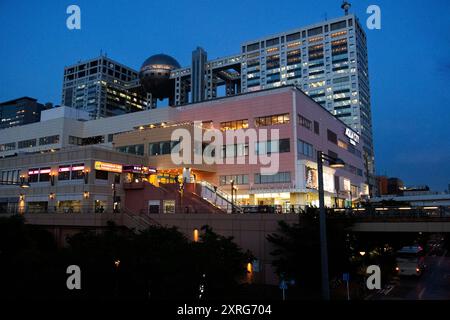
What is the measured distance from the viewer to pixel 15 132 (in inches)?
3625

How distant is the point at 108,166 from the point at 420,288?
140 feet

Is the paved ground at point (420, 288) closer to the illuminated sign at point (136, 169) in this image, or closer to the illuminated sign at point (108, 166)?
the illuminated sign at point (136, 169)

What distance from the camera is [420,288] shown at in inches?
1409

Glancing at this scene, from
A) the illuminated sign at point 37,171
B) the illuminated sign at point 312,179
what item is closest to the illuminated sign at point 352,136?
the illuminated sign at point 312,179

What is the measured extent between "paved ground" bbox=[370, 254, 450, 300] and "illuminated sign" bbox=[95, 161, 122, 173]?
39670 millimetres

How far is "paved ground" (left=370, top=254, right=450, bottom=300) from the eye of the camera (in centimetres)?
3137

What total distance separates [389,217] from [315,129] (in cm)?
3785

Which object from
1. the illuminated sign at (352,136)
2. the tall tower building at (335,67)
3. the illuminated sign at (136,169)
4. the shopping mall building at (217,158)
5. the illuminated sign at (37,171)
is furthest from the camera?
the tall tower building at (335,67)

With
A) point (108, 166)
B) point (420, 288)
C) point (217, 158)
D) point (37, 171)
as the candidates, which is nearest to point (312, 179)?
point (217, 158)

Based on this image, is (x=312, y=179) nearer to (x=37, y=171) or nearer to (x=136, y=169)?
(x=136, y=169)

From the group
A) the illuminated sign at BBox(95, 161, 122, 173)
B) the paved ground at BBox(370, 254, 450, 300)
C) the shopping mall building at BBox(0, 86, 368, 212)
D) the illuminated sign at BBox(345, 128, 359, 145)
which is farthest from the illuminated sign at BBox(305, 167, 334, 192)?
the illuminated sign at BBox(95, 161, 122, 173)

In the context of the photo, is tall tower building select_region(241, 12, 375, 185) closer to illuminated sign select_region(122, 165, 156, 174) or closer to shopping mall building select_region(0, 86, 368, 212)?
shopping mall building select_region(0, 86, 368, 212)

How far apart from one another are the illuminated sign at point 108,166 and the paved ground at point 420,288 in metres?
39.7

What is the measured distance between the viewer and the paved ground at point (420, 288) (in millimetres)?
31370
